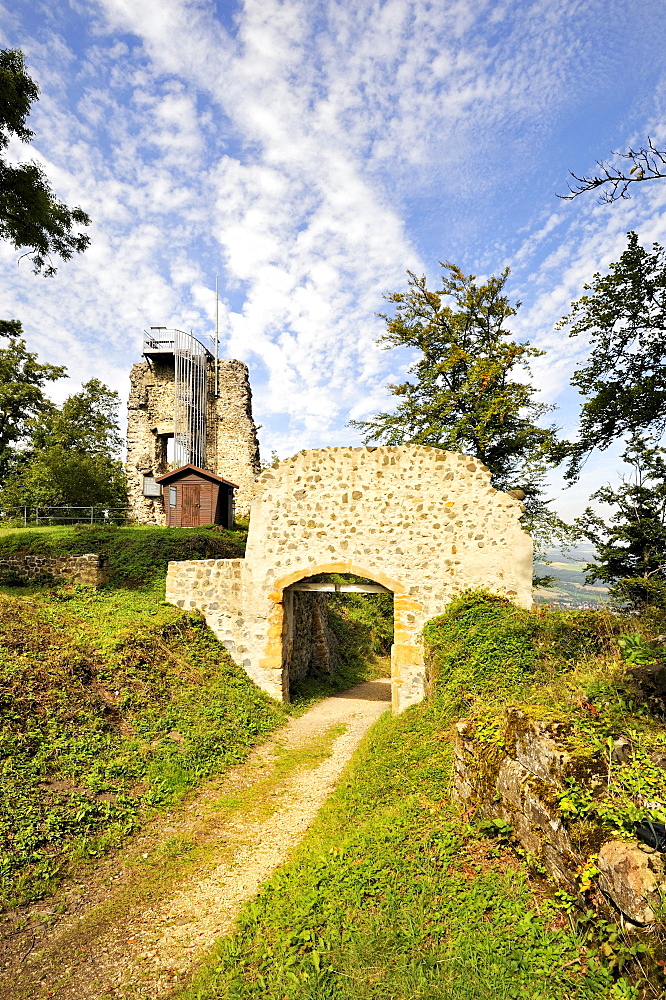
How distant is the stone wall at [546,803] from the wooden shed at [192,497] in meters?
15.7

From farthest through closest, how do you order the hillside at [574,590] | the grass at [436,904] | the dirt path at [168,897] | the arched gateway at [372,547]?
the arched gateway at [372,547] < the hillside at [574,590] < the dirt path at [168,897] < the grass at [436,904]

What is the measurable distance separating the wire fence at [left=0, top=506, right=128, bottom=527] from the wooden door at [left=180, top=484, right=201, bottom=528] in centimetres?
363

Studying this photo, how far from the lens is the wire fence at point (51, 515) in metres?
19.9

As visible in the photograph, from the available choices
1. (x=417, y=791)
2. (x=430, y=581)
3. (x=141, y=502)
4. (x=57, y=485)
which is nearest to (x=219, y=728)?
(x=417, y=791)

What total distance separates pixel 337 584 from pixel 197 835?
5.63 m

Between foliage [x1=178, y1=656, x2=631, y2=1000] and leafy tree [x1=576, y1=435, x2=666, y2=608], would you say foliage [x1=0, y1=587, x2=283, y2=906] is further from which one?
leafy tree [x1=576, y1=435, x2=666, y2=608]

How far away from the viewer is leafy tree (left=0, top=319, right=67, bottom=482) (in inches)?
1007

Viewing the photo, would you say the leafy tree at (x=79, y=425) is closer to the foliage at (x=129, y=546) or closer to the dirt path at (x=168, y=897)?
the foliage at (x=129, y=546)

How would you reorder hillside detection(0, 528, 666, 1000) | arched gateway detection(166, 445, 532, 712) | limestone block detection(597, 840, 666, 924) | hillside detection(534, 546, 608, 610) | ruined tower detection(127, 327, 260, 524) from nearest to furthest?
1. limestone block detection(597, 840, 666, 924)
2. hillside detection(0, 528, 666, 1000)
3. hillside detection(534, 546, 608, 610)
4. arched gateway detection(166, 445, 532, 712)
5. ruined tower detection(127, 327, 260, 524)

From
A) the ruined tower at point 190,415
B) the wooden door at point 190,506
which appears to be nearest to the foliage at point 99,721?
the wooden door at point 190,506

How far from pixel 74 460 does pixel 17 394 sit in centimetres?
790

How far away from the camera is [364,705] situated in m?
12.0

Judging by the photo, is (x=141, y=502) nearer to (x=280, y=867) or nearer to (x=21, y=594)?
(x=21, y=594)

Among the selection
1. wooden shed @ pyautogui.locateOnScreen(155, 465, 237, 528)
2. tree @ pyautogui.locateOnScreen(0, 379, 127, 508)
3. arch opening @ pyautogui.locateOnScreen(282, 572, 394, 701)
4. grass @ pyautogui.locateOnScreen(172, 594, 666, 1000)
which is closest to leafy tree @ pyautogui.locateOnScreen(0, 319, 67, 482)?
tree @ pyautogui.locateOnScreen(0, 379, 127, 508)
